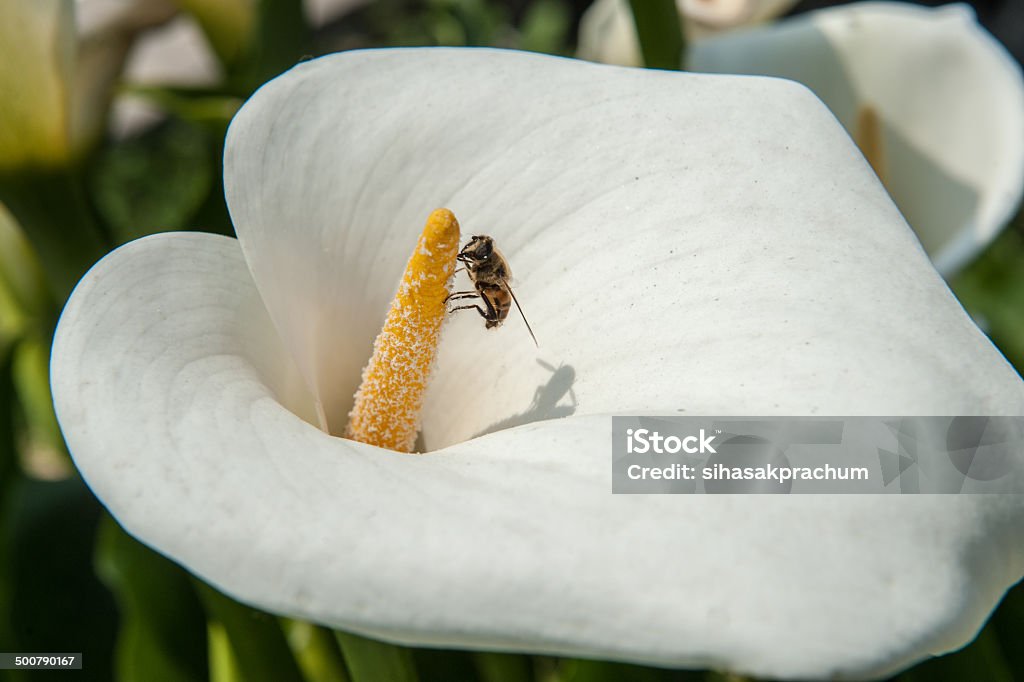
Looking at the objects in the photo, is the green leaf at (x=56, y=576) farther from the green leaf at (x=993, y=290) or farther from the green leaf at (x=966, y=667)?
the green leaf at (x=993, y=290)

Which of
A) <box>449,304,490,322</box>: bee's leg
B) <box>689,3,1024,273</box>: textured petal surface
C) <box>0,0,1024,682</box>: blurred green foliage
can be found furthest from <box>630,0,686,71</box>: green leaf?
<box>449,304,490,322</box>: bee's leg

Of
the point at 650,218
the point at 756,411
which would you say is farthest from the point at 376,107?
the point at 756,411

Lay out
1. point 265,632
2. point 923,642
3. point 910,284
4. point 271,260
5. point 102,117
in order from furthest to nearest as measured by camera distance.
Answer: point 102,117 < point 265,632 < point 271,260 < point 910,284 < point 923,642

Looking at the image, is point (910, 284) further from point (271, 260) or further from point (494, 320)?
point (271, 260)

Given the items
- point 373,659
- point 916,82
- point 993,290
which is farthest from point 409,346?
point 993,290

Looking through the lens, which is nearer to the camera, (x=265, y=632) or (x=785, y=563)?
(x=785, y=563)

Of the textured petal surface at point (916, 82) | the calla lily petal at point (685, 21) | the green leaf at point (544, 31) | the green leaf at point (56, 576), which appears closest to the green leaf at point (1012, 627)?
the textured petal surface at point (916, 82)
